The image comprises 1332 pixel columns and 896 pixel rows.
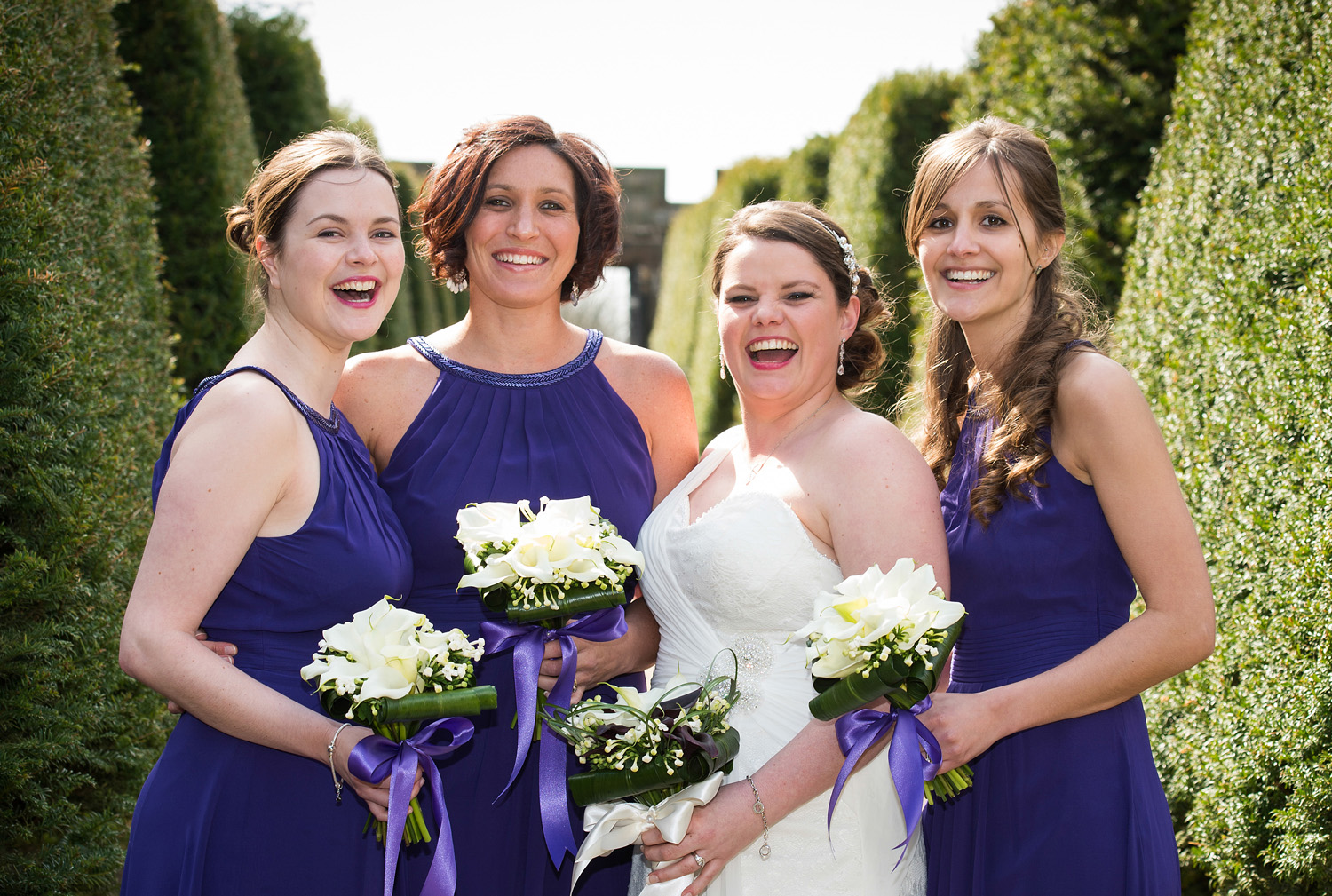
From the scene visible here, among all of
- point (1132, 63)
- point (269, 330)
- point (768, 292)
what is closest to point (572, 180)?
point (768, 292)

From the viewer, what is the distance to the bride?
2520 mm

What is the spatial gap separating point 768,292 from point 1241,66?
122 inches

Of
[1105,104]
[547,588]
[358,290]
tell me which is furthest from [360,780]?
[1105,104]

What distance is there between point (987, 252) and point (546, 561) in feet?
5.27

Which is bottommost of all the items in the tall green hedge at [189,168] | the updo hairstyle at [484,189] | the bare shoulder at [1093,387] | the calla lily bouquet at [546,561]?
the calla lily bouquet at [546,561]

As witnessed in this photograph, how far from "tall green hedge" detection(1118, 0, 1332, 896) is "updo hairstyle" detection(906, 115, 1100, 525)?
38.5 inches

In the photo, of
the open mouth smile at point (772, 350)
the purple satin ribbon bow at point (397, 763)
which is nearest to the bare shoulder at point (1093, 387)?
the open mouth smile at point (772, 350)

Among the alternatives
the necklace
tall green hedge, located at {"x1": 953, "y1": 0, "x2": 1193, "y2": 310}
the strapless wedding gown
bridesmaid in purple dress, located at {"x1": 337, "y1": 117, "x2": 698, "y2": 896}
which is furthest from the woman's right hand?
tall green hedge, located at {"x1": 953, "y1": 0, "x2": 1193, "y2": 310}

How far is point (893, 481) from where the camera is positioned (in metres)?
2.56

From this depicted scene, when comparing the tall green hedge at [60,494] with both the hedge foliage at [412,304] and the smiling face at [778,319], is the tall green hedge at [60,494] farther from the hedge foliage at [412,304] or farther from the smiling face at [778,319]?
the hedge foliage at [412,304]

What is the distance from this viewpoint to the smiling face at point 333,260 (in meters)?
2.75

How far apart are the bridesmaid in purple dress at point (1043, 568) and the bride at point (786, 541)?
0.89ft

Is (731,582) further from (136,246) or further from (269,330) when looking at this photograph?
(136,246)

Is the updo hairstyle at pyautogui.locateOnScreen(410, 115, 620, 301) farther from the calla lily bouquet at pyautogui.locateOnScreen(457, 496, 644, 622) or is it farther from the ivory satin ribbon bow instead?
the ivory satin ribbon bow
